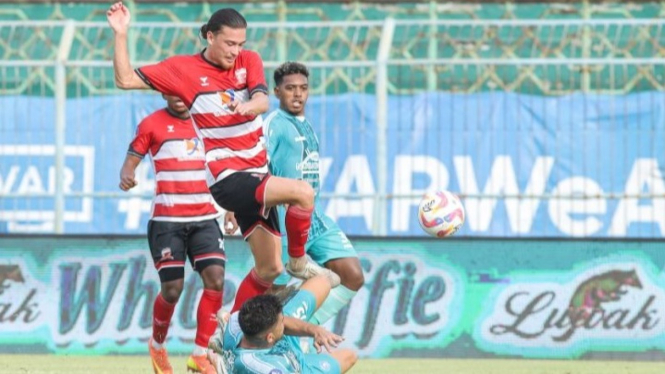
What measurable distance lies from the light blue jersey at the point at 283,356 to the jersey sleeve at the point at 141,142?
2984 millimetres

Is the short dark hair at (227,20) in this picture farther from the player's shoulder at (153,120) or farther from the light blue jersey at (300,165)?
the player's shoulder at (153,120)

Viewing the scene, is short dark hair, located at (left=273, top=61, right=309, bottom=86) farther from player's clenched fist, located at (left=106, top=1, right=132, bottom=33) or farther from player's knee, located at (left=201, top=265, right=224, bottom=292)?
player's knee, located at (left=201, top=265, right=224, bottom=292)

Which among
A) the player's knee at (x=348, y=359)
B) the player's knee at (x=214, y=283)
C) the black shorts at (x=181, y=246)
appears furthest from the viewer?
the black shorts at (x=181, y=246)

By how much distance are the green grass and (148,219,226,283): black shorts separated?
83 cm

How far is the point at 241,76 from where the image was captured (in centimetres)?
1013

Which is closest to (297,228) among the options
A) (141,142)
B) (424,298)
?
(141,142)

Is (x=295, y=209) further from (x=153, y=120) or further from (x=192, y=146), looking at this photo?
(x=153, y=120)

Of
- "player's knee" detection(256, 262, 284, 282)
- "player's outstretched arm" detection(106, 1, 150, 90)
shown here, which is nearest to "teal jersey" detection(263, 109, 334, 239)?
"player's knee" detection(256, 262, 284, 282)

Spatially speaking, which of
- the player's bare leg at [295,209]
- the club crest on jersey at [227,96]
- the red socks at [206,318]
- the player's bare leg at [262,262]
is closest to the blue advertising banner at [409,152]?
the red socks at [206,318]

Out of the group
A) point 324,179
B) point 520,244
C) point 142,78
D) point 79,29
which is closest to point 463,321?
point 520,244

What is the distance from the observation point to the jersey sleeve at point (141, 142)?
12039 mm

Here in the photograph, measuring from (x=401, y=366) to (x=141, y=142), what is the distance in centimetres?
282

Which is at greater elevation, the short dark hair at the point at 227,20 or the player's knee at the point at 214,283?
the short dark hair at the point at 227,20

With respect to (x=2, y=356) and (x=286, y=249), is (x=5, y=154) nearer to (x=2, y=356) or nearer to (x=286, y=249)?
(x=2, y=356)
